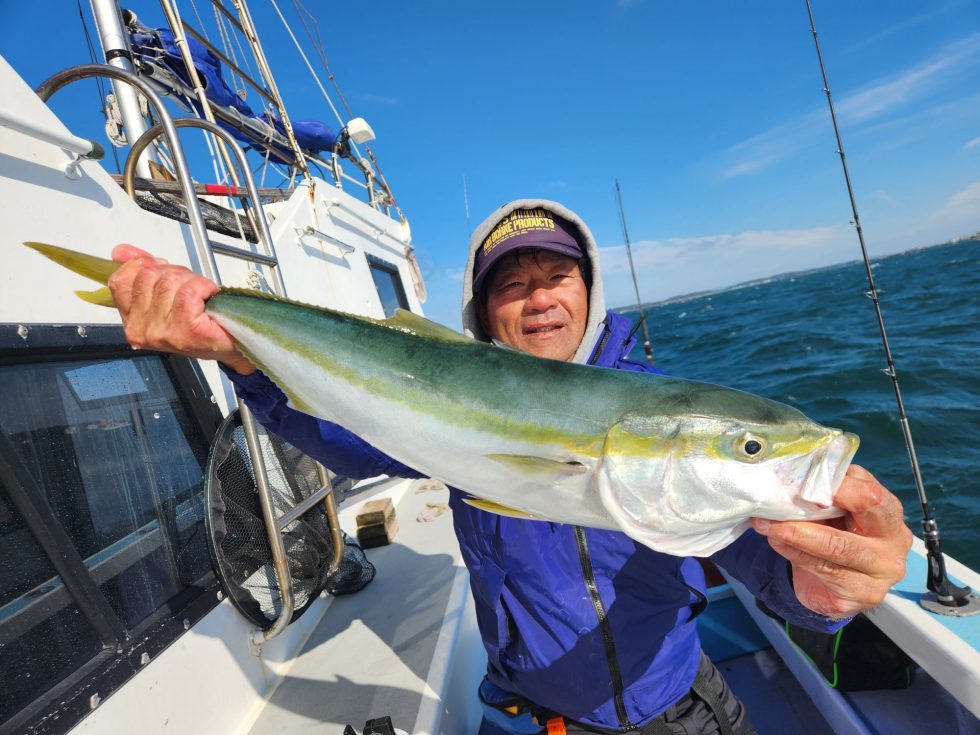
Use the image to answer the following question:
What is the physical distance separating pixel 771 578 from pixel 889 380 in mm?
13982

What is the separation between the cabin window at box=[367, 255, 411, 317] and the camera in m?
8.31

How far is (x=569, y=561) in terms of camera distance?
7.25 feet

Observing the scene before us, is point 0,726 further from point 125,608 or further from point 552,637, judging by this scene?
point 552,637

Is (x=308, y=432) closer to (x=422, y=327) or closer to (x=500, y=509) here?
(x=422, y=327)

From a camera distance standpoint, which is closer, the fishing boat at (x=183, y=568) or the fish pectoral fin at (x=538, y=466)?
the fish pectoral fin at (x=538, y=466)

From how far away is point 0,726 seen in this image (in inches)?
73.7

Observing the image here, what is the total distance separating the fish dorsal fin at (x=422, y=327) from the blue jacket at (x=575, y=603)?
2.23ft

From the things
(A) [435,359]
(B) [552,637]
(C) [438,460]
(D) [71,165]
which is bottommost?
(B) [552,637]

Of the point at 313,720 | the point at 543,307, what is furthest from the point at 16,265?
the point at 313,720

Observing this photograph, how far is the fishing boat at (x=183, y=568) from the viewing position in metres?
2.23

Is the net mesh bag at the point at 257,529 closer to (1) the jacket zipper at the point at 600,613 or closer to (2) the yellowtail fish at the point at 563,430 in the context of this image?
(2) the yellowtail fish at the point at 563,430

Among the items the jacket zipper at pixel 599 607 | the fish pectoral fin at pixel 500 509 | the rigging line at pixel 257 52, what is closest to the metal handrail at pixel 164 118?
the fish pectoral fin at pixel 500 509

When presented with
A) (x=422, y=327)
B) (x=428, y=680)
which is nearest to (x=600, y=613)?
(x=428, y=680)

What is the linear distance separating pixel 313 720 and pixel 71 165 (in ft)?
11.0
